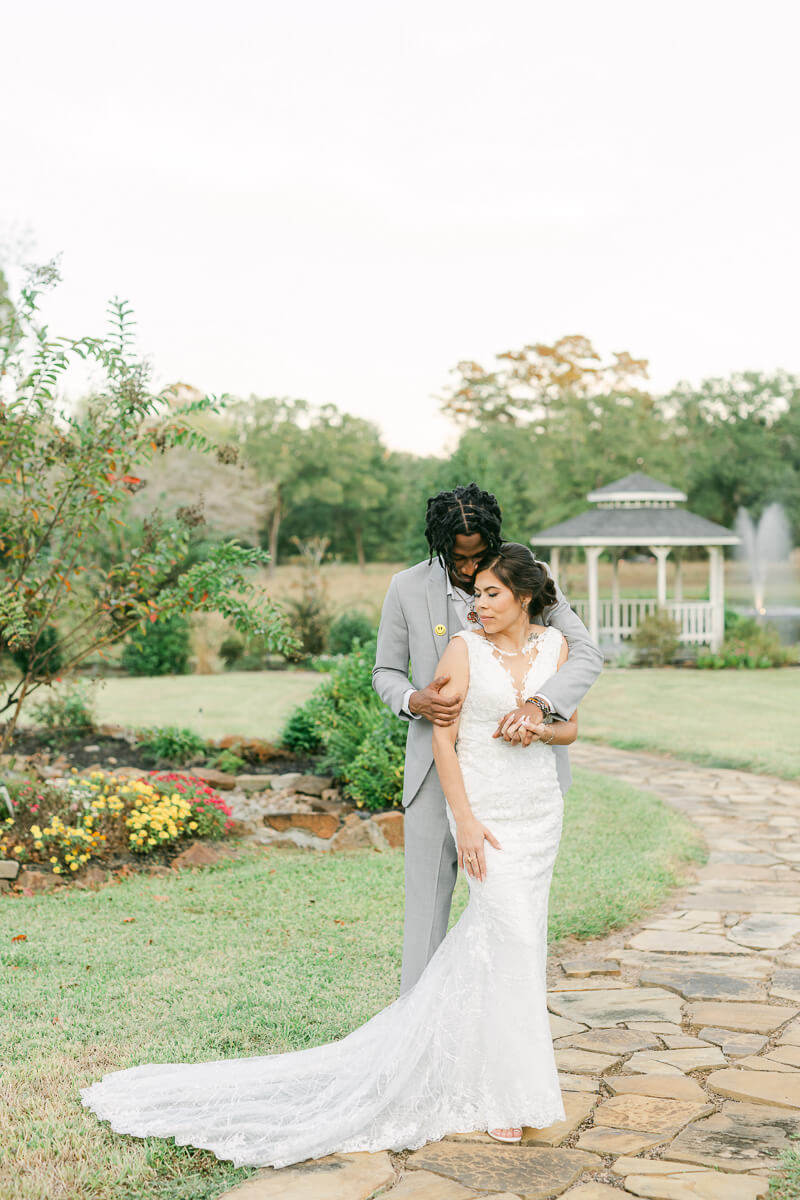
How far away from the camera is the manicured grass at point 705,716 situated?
1073 cm

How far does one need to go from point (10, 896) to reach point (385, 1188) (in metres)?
3.78

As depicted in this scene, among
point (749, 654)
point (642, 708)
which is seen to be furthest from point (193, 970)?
point (749, 654)

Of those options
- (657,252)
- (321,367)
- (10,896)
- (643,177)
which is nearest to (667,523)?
(657,252)

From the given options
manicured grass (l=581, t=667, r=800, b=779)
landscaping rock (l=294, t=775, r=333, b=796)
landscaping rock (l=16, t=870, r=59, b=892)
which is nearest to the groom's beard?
landscaping rock (l=16, t=870, r=59, b=892)

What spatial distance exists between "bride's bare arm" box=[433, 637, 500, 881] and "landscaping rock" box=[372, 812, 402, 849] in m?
4.06

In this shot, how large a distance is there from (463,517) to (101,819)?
427 cm

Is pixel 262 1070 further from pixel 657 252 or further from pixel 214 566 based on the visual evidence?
pixel 657 252

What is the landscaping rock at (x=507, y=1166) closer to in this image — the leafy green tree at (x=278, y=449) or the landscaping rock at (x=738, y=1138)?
the landscaping rock at (x=738, y=1138)

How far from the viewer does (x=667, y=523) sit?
22281 mm

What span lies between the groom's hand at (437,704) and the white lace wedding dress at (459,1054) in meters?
0.08

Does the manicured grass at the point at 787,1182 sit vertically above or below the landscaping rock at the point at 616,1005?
above

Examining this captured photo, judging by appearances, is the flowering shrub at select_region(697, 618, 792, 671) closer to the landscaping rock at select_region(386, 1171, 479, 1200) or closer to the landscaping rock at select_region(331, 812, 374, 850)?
the landscaping rock at select_region(331, 812, 374, 850)

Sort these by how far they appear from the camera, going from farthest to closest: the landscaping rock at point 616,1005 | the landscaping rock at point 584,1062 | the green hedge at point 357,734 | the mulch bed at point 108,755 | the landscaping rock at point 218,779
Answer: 1. the mulch bed at point 108,755
2. the landscaping rock at point 218,779
3. the green hedge at point 357,734
4. the landscaping rock at point 616,1005
5. the landscaping rock at point 584,1062

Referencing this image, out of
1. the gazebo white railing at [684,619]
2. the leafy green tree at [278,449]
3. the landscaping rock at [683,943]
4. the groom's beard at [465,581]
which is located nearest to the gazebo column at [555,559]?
the gazebo white railing at [684,619]
